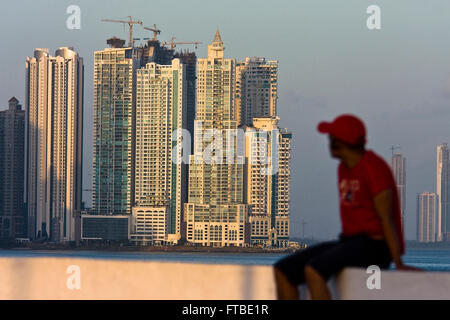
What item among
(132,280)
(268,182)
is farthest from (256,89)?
(132,280)

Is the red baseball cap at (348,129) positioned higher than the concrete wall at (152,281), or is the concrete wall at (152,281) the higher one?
the red baseball cap at (348,129)

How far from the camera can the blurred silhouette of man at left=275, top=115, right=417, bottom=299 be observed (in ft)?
12.5

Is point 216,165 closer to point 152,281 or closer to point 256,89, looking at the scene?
point 256,89

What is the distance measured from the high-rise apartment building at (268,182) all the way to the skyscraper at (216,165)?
1754mm

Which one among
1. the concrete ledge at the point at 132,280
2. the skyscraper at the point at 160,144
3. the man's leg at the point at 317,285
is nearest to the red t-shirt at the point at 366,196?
the man's leg at the point at 317,285

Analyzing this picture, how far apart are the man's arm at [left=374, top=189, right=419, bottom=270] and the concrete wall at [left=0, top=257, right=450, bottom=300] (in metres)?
0.11

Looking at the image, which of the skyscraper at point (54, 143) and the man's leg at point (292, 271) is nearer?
the man's leg at point (292, 271)

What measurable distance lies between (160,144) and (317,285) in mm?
126472

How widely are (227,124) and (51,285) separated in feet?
429

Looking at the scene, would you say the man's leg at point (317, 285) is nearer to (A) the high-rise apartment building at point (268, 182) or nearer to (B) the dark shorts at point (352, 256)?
(B) the dark shorts at point (352, 256)

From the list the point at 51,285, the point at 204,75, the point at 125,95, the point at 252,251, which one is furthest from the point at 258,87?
the point at 51,285

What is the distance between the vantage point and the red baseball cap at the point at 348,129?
13.0 ft

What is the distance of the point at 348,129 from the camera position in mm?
3977
